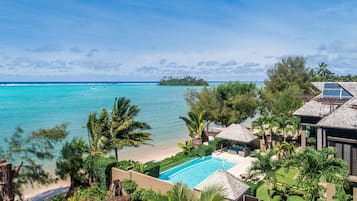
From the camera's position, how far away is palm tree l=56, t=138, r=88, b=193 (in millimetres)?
15992

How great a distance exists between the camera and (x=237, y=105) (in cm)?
3059

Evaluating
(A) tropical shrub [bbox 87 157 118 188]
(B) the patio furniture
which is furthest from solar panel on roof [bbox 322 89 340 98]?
(A) tropical shrub [bbox 87 157 118 188]

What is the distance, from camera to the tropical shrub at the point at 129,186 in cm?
1515

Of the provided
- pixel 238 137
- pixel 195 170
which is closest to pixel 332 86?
pixel 238 137

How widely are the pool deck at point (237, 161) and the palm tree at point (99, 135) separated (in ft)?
28.7

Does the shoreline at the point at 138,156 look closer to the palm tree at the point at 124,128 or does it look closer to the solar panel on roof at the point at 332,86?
the palm tree at the point at 124,128

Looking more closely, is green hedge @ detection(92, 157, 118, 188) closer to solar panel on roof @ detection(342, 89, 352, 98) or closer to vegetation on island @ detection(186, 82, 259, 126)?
solar panel on roof @ detection(342, 89, 352, 98)

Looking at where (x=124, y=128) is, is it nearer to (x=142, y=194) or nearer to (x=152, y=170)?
(x=152, y=170)

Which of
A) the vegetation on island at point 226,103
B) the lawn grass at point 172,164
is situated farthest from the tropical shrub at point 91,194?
the vegetation on island at point 226,103

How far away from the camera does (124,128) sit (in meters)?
18.8

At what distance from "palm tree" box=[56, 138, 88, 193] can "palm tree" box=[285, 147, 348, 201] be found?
12.0m

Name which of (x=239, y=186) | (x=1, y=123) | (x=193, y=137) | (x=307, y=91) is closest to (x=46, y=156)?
(x=239, y=186)

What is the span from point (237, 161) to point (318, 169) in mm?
10386

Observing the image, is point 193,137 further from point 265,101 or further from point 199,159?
point 265,101
